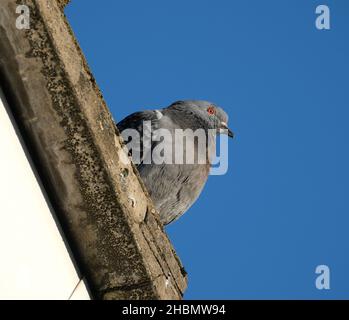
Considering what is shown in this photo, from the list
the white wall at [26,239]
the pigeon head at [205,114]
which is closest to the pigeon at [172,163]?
the pigeon head at [205,114]

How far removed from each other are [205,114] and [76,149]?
5.69 meters

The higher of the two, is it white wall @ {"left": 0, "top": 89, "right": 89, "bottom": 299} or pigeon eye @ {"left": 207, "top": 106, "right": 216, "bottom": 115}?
pigeon eye @ {"left": 207, "top": 106, "right": 216, "bottom": 115}

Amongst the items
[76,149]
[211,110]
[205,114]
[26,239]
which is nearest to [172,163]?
[205,114]

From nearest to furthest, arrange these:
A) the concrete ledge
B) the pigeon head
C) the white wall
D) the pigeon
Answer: the white wall, the concrete ledge, the pigeon, the pigeon head

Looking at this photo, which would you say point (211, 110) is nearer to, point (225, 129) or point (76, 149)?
point (225, 129)

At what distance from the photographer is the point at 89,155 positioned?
4.94 m

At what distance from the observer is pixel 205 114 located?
10508 mm

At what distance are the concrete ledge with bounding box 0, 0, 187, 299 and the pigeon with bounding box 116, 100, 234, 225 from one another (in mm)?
3446

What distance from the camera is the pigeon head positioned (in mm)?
10252

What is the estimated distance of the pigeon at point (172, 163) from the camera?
8781 mm

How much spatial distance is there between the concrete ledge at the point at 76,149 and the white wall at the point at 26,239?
0.44 feet

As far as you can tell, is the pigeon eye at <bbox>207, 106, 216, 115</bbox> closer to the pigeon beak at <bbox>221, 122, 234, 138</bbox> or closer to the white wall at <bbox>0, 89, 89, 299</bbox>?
the pigeon beak at <bbox>221, 122, 234, 138</bbox>

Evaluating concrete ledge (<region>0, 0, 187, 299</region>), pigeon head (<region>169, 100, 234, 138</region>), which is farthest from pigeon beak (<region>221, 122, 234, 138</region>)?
concrete ledge (<region>0, 0, 187, 299</region>)
